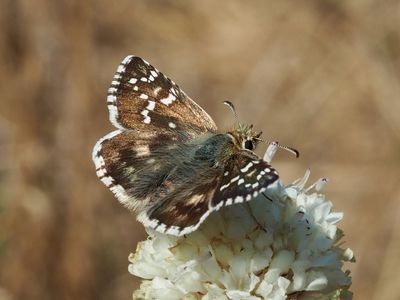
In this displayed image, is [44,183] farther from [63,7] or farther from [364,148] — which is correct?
[364,148]

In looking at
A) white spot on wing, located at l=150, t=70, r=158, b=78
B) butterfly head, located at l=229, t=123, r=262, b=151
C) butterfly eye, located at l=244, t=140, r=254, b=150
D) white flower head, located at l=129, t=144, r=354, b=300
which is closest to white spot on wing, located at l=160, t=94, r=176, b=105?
white spot on wing, located at l=150, t=70, r=158, b=78

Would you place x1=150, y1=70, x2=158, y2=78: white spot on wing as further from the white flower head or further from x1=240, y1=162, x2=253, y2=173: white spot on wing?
x1=240, y1=162, x2=253, y2=173: white spot on wing

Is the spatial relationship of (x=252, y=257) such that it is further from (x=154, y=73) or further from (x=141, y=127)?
(x=154, y=73)

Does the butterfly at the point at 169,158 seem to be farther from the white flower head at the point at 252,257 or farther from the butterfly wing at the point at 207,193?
the white flower head at the point at 252,257

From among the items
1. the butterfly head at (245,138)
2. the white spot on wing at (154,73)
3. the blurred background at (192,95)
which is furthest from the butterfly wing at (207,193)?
the blurred background at (192,95)

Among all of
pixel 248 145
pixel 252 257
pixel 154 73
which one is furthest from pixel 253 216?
pixel 154 73
